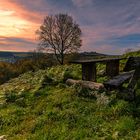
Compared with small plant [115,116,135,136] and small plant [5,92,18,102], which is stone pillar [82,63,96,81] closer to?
small plant [5,92,18,102]

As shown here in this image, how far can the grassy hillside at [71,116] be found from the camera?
887cm

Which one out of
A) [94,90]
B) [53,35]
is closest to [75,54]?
[53,35]

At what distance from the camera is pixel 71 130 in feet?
30.4

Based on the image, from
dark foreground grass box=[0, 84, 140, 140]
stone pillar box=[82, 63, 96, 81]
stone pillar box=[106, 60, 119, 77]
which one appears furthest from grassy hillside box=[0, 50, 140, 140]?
stone pillar box=[106, 60, 119, 77]

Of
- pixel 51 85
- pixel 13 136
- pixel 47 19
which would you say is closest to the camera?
pixel 13 136

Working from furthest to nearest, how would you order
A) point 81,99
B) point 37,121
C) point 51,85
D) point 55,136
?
point 51,85 → point 81,99 → point 37,121 → point 55,136

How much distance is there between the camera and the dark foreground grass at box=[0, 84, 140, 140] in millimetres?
8852

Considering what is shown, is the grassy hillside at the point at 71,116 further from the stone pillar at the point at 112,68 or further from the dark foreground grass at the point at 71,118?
the stone pillar at the point at 112,68

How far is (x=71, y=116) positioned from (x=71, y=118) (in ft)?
0.31

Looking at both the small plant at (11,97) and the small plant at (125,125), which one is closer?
the small plant at (125,125)

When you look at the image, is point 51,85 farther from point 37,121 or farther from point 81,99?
point 37,121

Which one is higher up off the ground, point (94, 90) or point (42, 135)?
point (94, 90)

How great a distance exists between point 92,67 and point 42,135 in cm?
640

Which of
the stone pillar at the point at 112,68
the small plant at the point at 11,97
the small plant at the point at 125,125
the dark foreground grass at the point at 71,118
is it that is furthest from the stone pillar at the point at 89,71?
the small plant at the point at 125,125
